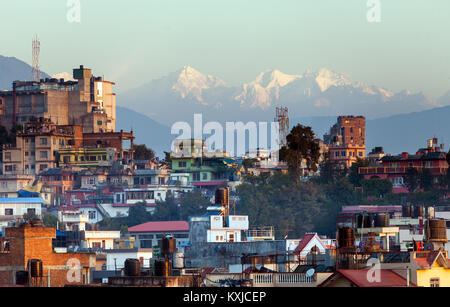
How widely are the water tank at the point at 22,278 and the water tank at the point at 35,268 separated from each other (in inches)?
20.2

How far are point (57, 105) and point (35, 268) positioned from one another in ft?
475

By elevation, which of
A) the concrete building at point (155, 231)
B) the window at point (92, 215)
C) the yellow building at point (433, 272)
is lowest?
the concrete building at point (155, 231)

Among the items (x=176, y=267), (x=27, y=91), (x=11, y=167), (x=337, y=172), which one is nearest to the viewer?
(x=176, y=267)

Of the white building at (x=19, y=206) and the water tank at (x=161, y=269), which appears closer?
the water tank at (x=161, y=269)

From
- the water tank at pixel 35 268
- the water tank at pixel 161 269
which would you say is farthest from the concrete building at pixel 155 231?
the water tank at pixel 35 268

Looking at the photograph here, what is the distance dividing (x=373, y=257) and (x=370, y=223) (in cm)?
1914

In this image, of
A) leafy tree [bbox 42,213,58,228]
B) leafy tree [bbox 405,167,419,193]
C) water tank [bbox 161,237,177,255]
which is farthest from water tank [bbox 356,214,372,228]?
leafy tree [bbox 405,167,419,193]

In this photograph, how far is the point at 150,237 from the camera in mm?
135125

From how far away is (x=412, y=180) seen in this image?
517ft

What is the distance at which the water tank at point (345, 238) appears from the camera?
5166cm

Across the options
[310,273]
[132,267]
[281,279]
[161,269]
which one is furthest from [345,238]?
[132,267]

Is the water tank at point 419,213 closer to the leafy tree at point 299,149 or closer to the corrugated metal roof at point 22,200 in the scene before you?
the leafy tree at point 299,149

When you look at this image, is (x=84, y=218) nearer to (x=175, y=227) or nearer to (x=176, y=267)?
(x=175, y=227)
